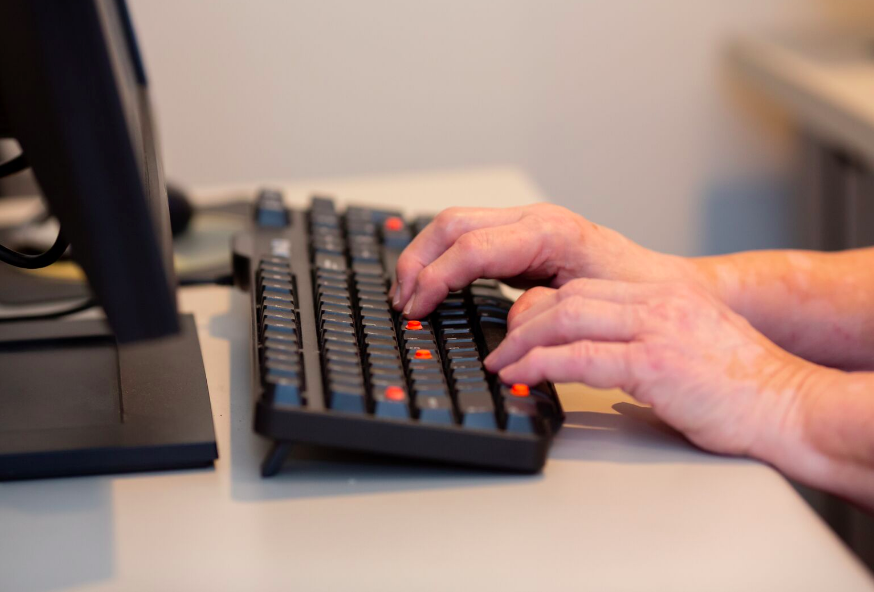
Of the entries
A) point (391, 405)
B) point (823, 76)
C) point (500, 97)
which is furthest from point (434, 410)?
point (500, 97)

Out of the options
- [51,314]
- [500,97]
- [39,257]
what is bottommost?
[500,97]

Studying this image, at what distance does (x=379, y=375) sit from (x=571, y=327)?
11 cm

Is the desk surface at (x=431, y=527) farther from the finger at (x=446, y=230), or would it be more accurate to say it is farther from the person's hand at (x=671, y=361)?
the finger at (x=446, y=230)

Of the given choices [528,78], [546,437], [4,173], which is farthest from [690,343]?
[528,78]

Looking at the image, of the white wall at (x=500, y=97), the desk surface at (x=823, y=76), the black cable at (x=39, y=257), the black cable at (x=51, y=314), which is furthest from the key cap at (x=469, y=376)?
the white wall at (x=500, y=97)

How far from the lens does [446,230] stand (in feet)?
1.95

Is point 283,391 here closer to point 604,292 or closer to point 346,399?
point 346,399

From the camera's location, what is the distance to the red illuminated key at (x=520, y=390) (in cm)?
48

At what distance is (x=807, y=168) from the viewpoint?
1690 millimetres

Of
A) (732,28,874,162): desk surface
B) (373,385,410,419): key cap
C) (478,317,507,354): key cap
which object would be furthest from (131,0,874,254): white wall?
(373,385,410,419): key cap

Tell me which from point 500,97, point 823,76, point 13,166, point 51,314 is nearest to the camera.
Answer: point 13,166

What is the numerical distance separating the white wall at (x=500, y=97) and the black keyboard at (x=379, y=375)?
1.05 meters

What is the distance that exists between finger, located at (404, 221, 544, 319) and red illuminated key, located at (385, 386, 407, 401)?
106 mm

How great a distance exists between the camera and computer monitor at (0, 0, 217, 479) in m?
0.33
